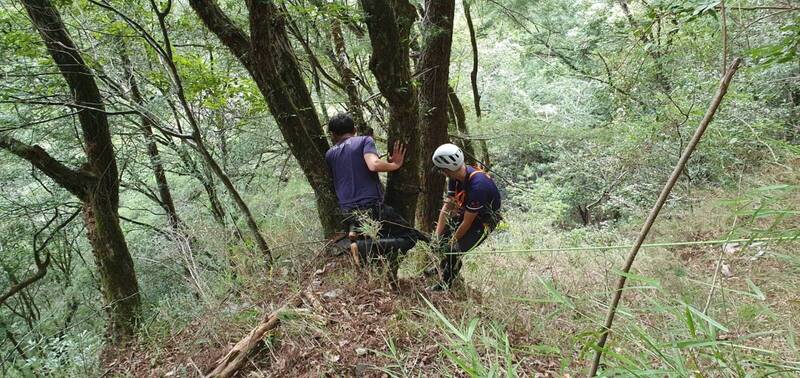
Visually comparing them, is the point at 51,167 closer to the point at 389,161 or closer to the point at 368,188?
the point at 368,188

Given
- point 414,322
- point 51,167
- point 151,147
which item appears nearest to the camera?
point 414,322

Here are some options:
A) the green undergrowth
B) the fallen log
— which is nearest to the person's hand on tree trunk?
the green undergrowth

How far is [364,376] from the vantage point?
2.56m

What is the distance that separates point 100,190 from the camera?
223 inches

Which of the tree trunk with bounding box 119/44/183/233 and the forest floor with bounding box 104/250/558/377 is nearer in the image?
the forest floor with bounding box 104/250/558/377

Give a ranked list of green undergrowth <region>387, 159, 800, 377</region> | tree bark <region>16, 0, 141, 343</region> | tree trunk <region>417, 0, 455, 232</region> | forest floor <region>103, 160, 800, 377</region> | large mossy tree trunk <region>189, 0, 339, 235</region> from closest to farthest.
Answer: green undergrowth <region>387, 159, 800, 377</region> → forest floor <region>103, 160, 800, 377</region> → large mossy tree trunk <region>189, 0, 339, 235</region> → tree trunk <region>417, 0, 455, 232</region> → tree bark <region>16, 0, 141, 343</region>

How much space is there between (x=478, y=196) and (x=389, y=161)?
38.4 inches

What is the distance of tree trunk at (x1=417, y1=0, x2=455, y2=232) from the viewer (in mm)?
5031

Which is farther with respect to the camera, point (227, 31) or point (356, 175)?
point (356, 175)

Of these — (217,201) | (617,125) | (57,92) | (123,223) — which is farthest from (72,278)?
(617,125)

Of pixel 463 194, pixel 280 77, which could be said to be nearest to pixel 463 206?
pixel 463 194

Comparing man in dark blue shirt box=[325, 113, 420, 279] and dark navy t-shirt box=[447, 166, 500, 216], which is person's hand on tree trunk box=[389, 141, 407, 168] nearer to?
man in dark blue shirt box=[325, 113, 420, 279]

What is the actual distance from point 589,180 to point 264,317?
37.3 feet

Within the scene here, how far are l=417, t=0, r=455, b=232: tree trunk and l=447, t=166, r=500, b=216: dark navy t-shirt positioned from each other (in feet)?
4.57
